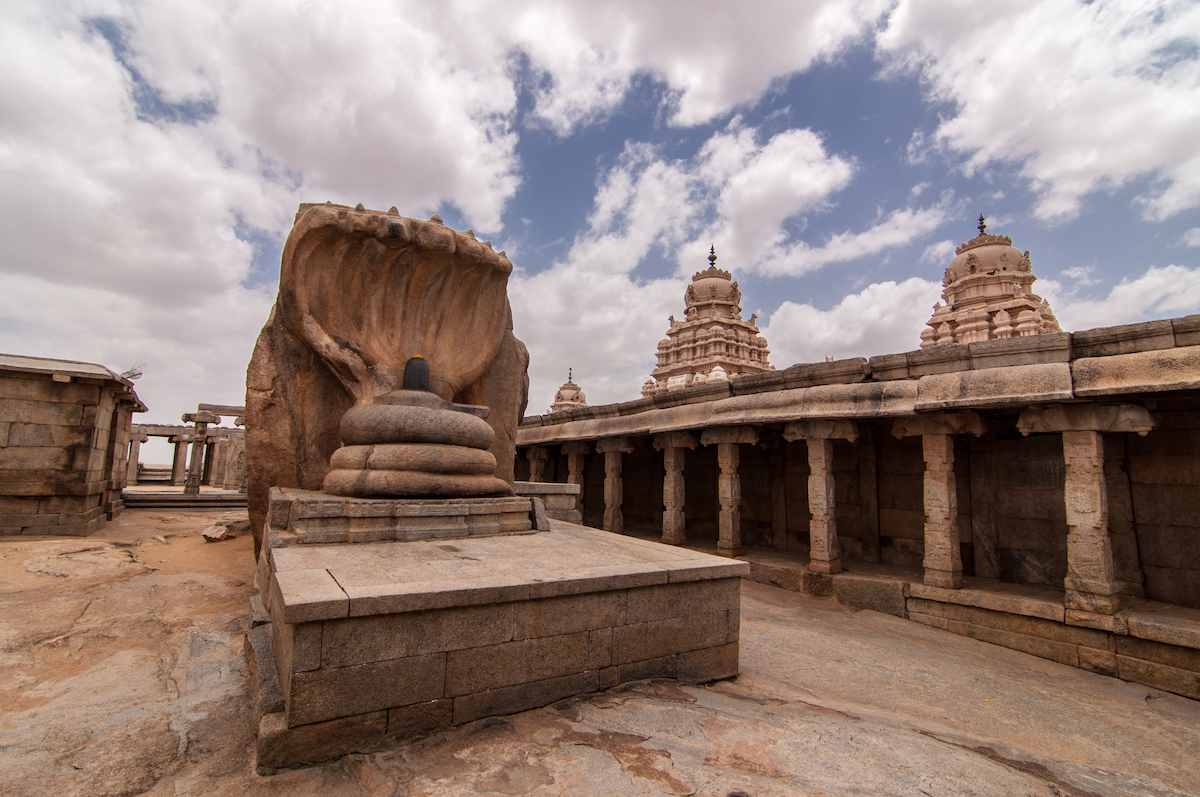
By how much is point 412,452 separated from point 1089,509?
265 inches

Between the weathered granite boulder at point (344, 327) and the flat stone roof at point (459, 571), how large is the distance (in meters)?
2.18

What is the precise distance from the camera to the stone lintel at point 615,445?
457 inches

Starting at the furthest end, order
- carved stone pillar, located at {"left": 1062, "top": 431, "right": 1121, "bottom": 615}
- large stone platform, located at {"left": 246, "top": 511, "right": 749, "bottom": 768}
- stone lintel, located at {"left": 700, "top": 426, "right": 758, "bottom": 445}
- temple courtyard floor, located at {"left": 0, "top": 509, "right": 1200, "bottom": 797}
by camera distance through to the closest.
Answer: stone lintel, located at {"left": 700, "top": 426, "right": 758, "bottom": 445}, carved stone pillar, located at {"left": 1062, "top": 431, "right": 1121, "bottom": 615}, large stone platform, located at {"left": 246, "top": 511, "right": 749, "bottom": 768}, temple courtyard floor, located at {"left": 0, "top": 509, "right": 1200, "bottom": 797}

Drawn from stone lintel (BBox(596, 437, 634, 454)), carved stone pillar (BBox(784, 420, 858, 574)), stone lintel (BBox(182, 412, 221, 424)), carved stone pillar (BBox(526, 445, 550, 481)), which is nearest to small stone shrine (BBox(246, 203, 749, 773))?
carved stone pillar (BBox(784, 420, 858, 574))

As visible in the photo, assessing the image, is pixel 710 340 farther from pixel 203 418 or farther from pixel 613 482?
pixel 203 418

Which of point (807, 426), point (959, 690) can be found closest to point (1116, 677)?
A: point (959, 690)

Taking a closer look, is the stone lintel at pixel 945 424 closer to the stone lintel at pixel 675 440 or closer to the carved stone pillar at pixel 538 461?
the stone lintel at pixel 675 440

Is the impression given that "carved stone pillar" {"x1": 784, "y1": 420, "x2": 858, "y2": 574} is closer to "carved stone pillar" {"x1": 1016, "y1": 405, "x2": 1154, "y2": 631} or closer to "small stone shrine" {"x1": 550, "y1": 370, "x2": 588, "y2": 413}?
"carved stone pillar" {"x1": 1016, "y1": 405, "x2": 1154, "y2": 631}

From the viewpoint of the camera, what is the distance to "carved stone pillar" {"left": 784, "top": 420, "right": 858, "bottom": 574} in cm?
778

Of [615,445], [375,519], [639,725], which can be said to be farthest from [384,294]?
[615,445]

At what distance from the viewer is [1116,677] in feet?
18.1

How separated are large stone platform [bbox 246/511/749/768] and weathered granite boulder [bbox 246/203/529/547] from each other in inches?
74.3

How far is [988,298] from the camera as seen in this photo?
81.0 feet

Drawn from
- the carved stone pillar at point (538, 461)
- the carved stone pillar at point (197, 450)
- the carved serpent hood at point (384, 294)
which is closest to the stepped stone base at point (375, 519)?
the carved serpent hood at point (384, 294)
